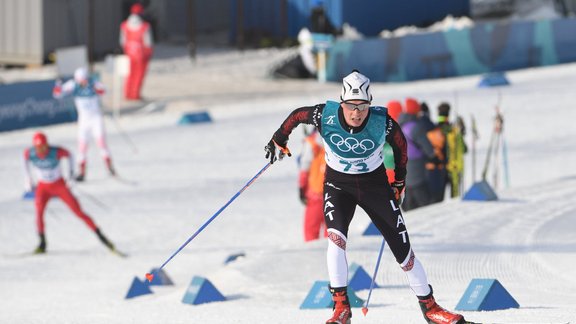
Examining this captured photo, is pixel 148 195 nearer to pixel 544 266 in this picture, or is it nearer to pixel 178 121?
pixel 178 121

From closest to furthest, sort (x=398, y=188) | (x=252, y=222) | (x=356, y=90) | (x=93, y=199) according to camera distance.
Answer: (x=356, y=90) → (x=398, y=188) → (x=252, y=222) → (x=93, y=199)

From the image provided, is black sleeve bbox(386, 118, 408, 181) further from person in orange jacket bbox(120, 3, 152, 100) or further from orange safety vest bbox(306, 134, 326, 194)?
person in orange jacket bbox(120, 3, 152, 100)

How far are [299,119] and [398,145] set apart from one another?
683 mm

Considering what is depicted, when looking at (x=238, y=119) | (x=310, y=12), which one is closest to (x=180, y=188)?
(x=238, y=119)

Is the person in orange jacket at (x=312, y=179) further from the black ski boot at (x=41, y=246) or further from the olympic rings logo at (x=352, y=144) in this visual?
the olympic rings logo at (x=352, y=144)

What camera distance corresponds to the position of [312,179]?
45.1ft

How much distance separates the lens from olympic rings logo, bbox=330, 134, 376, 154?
27.9 feet

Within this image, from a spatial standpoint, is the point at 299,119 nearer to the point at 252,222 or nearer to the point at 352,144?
the point at 352,144

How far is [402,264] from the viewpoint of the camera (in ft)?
28.4

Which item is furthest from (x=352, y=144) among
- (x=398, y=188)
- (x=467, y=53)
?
(x=467, y=53)

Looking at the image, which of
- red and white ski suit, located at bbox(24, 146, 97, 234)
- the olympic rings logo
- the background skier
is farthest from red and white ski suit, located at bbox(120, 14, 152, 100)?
the olympic rings logo

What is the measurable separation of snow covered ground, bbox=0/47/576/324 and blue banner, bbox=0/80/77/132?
36 centimetres

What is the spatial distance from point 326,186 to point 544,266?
3727 millimetres

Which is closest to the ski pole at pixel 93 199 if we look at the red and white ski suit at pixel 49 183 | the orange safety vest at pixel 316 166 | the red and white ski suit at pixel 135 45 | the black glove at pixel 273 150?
the red and white ski suit at pixel 49 183
